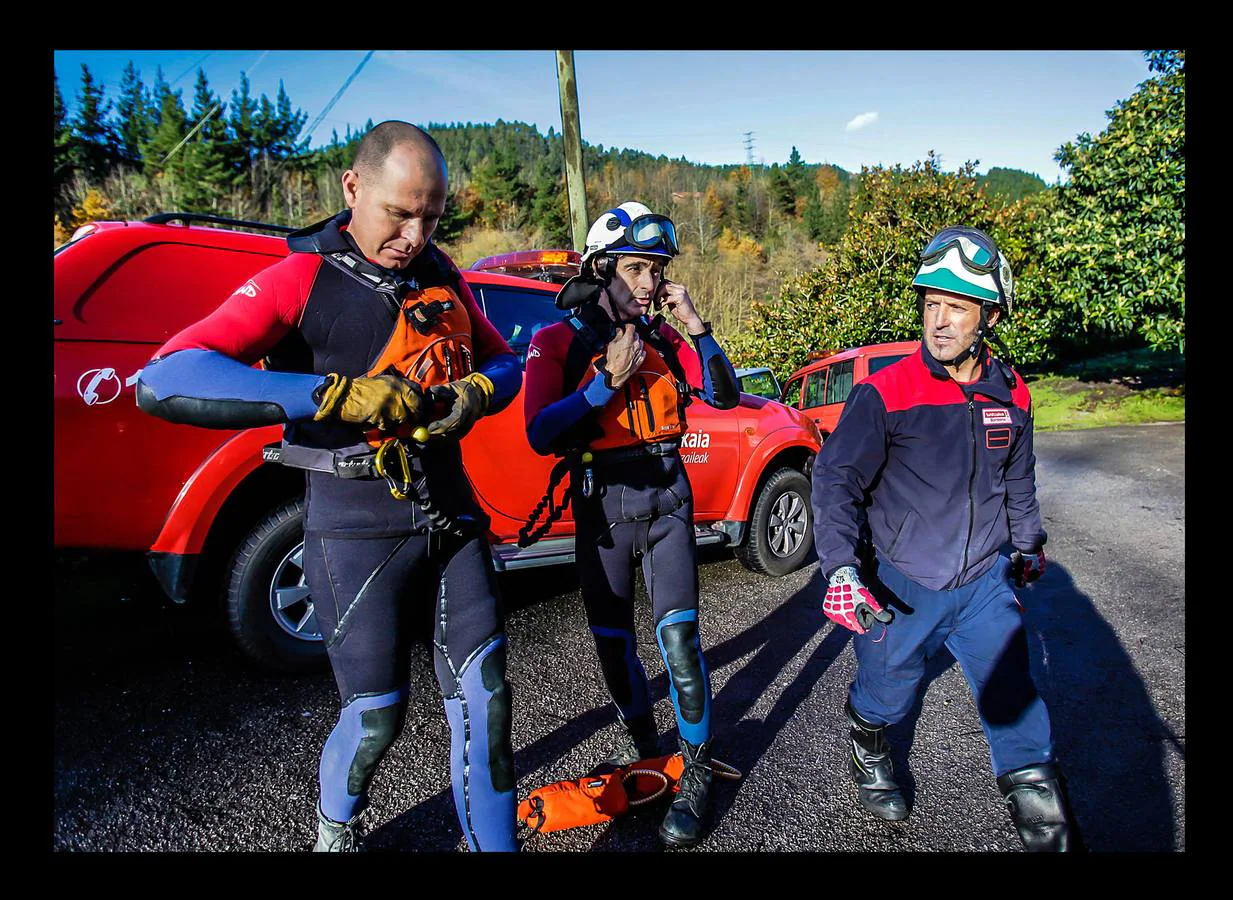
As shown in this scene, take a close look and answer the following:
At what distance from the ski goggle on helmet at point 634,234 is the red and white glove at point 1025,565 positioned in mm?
1633

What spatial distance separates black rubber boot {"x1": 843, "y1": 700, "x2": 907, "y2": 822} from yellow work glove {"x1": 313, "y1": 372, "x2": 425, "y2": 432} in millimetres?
2049

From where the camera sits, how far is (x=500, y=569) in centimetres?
405

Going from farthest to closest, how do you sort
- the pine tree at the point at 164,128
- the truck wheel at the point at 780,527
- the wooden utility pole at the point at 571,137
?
the pine tree at the point at 164,128 → the wooden utility pole at the point at 571,137 → the truck wheel at the point at 780,527

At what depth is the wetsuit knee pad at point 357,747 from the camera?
2025 millimetres

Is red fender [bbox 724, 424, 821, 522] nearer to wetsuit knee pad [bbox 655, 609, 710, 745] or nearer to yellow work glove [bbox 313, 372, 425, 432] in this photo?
wetsuit knee pad [bbox 655, 609, 710, 745]

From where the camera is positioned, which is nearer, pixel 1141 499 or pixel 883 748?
pixel 883 748

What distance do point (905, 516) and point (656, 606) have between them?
0.94 m

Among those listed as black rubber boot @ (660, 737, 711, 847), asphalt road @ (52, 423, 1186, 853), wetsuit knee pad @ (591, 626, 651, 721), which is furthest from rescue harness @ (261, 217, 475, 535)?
asphalt road @ (52, 423, 1186, 853)

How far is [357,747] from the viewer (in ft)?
6.67

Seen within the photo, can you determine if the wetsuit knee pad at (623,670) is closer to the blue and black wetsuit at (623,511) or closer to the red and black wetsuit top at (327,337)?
the blue and black wetsuit at (623,511)

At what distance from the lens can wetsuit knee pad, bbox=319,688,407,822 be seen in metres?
2.03

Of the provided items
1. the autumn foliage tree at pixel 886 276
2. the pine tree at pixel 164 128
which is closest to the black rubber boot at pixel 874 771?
the autumn foliage tree at pixel 886 276
